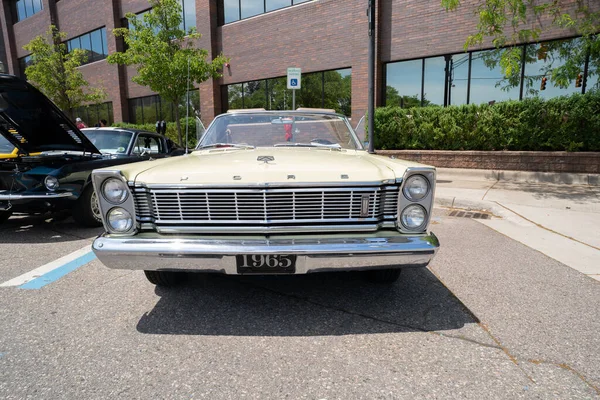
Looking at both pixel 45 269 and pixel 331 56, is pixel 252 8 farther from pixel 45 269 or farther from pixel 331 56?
pixel 45 269

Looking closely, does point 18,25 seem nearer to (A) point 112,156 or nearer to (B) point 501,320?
(A) point 112,156

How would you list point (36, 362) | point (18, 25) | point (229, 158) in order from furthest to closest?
1. point (18, 25)
2. point (229, 158)
3. point (36, 362)

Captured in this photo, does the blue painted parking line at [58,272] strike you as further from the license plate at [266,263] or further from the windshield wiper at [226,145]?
the license plate at [266,263]

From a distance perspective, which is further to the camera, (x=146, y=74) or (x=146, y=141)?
(x=146, y=74)

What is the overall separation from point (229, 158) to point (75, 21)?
25611mm

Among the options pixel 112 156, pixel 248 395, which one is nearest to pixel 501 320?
pixel 248 395

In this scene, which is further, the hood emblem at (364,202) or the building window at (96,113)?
the building window at (96,113)

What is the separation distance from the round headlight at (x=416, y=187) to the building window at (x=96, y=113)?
23.6 m

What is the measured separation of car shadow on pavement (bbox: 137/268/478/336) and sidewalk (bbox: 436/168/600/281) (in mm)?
1939

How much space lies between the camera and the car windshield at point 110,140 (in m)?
6.82

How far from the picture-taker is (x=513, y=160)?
10211 mm

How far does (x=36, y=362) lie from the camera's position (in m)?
2.34

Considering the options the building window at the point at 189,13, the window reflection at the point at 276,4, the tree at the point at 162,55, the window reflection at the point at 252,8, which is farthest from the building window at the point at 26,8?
the tree at the point at 162,55

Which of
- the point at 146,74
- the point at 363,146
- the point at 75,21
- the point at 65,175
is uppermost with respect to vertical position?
the point at 75,21
